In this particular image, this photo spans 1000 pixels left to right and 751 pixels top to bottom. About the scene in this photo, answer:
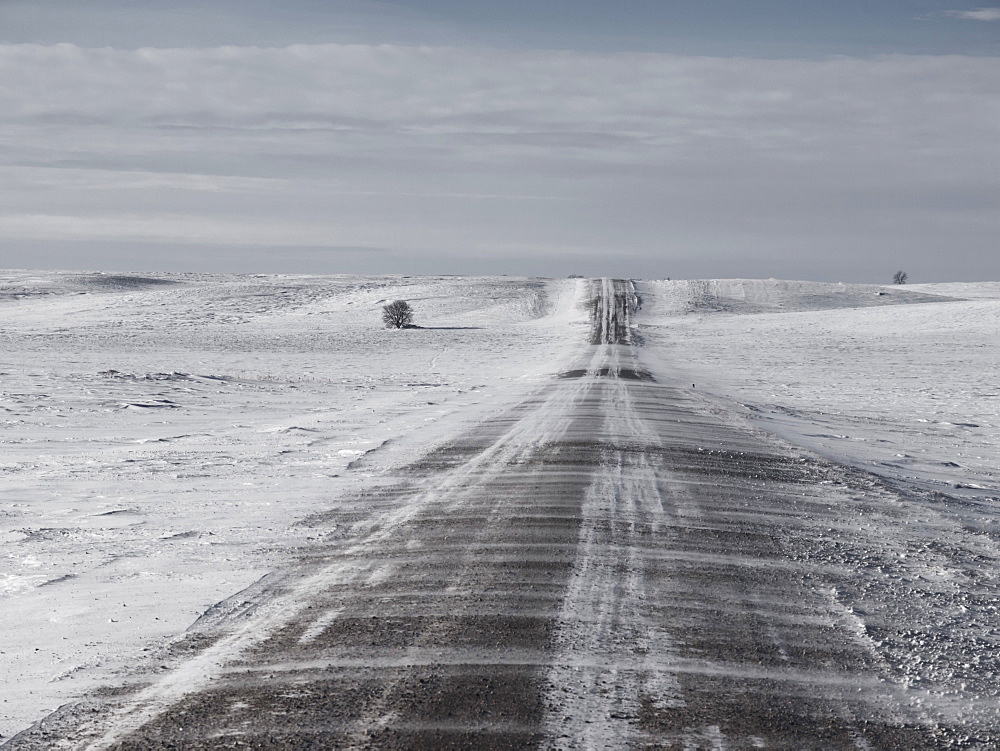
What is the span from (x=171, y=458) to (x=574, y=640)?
7007 mm

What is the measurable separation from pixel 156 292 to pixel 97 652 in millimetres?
65449

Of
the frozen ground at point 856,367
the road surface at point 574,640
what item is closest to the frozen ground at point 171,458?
the road surface at point 574,640

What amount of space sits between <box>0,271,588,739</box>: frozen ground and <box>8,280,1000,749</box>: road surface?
1.44ft

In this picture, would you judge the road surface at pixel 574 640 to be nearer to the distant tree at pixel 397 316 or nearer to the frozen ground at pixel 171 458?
the frozen ground at pixel 171 458

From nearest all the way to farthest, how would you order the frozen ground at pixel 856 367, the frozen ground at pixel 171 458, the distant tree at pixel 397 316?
the frozen ground at pixel 171 458 < the frozen ground at pixel 856 367 < the distant tree at pixel 397 316

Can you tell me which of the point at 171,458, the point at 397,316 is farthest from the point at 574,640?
the point at 397,316

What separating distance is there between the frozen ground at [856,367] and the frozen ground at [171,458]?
511 centimetres

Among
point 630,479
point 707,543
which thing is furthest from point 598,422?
point 707,543

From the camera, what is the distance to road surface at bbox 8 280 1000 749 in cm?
358

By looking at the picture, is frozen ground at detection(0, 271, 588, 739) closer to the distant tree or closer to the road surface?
the road surface

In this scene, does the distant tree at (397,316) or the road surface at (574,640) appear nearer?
the road surface at (574,640)

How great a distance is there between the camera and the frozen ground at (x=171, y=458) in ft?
15.9

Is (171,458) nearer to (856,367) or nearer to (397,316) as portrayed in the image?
(856,367)

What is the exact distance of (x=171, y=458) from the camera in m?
10.2
